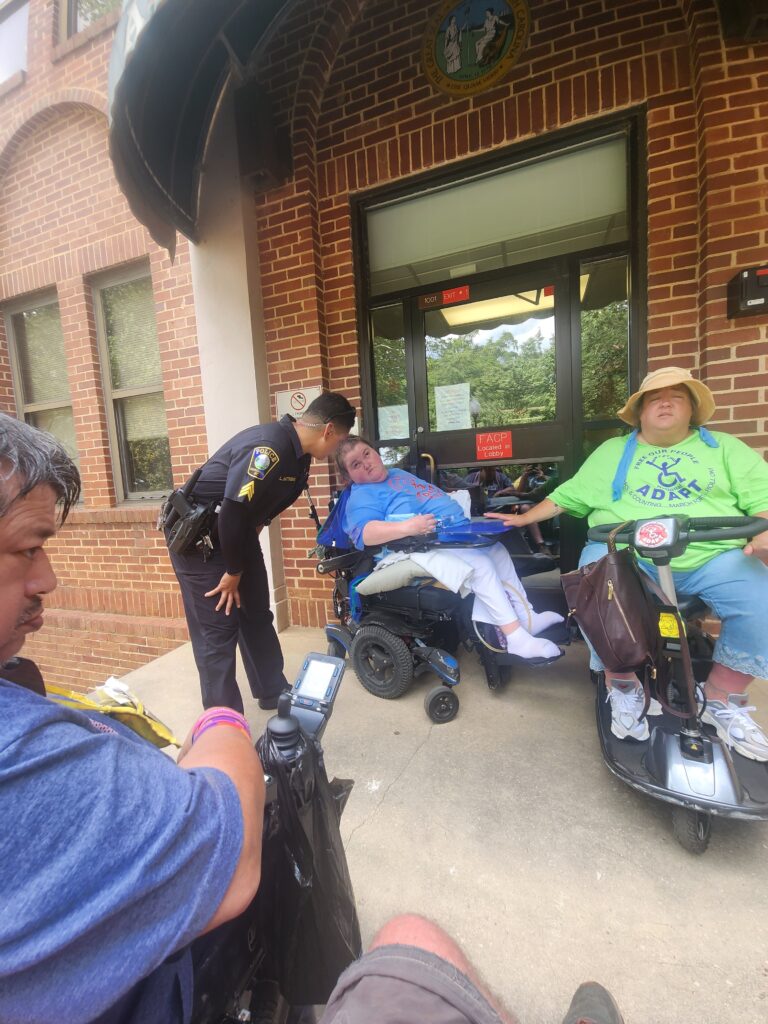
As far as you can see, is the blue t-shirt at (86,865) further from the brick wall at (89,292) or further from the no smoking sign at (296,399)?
the brick wall at (89,292)

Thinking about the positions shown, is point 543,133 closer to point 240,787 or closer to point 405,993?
point 240,787

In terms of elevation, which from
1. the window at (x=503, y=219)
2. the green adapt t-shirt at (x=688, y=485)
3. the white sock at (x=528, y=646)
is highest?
the window at (x=503, y=219)

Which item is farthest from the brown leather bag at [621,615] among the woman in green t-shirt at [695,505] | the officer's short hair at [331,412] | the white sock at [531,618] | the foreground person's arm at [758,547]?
the officer's short hair at [331,412]

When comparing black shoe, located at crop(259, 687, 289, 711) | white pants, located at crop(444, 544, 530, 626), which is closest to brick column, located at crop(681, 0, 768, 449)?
white pants, located at crop(444, 544, 530, 626)

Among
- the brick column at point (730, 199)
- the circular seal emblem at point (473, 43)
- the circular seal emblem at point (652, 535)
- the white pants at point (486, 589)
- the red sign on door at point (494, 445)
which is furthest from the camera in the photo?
the red sign on door at point (494, 445)

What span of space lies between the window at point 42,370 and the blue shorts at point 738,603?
18.3 ft

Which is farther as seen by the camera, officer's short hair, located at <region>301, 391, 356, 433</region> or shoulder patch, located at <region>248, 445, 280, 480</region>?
officer's short hair, located at <region>301, 391, 356, 433</region>

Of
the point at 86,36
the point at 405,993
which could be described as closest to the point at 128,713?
the point at 405,993

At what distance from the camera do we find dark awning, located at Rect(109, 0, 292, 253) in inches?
82.6

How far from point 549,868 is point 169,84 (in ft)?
13.5

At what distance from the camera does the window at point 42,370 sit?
16.3ft

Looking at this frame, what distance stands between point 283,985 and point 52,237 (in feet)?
19.8

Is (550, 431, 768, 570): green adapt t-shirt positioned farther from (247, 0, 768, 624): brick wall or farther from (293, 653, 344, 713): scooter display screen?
(293, 653, 344, 713): scooter display screen

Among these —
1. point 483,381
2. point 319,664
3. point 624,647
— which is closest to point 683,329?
point 483,381
